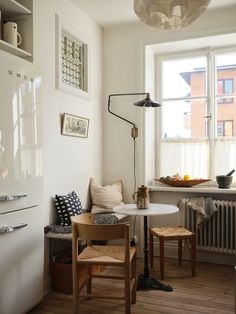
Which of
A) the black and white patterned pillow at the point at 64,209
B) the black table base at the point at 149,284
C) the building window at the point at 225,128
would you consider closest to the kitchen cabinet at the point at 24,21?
the black and white patterned pillow at the point at 64,209

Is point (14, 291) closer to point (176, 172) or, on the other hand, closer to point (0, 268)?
point (0, 268)

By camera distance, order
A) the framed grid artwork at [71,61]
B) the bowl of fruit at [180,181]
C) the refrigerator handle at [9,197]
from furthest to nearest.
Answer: the bowl of fruit at [180,181] < the framed grid artwork at [71,61] < the refrigerator handle at [9,197]

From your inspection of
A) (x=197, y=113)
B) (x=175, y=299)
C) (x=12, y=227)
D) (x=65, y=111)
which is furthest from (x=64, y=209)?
(x=197, y=113)

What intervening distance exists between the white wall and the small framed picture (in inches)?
2.1

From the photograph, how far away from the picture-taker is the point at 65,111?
3.13 m

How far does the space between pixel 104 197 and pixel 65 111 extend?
3.43 feet

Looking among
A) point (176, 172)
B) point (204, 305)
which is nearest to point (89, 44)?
point (176, 172)

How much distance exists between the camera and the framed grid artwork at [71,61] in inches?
118

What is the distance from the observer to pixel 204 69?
3848 mm

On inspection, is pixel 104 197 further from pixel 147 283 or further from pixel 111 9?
pixel 111 9

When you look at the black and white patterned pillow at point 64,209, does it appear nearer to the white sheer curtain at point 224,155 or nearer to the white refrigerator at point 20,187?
the white refrigerator at point 20,187

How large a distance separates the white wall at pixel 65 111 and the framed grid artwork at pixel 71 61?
0.19ft

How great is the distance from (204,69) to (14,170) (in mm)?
2661

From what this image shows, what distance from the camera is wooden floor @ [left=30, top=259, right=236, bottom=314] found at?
2.51 metres
